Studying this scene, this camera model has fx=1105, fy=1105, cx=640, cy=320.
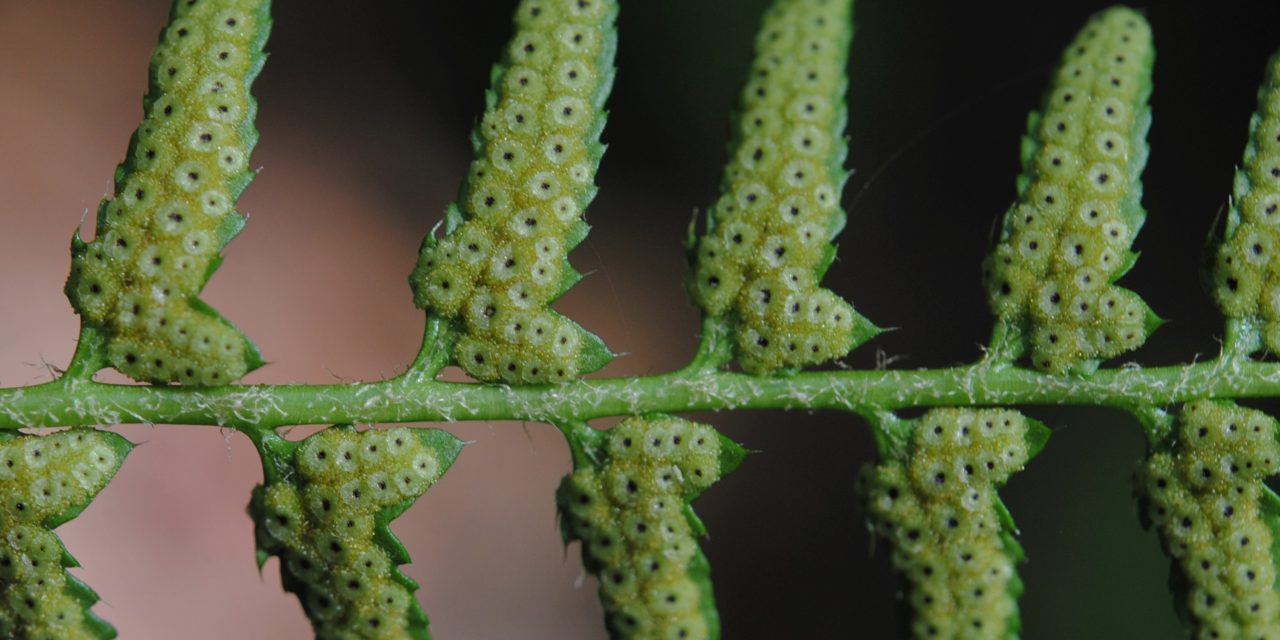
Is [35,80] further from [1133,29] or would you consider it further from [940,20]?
[1133,29]

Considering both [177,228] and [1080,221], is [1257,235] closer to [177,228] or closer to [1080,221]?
[1080,221]

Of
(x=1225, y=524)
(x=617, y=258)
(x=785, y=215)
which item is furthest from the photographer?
(x=617, y=258)

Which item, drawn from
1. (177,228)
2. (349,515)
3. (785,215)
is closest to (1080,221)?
(785,215)

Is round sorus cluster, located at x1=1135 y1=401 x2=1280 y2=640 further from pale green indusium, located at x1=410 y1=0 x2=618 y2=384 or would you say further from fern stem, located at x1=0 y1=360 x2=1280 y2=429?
pale green indusium, located at x1=410 y1=0 x2=618 y2=384

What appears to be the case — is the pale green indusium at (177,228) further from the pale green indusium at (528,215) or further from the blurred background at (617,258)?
the blurred background at (617,258)

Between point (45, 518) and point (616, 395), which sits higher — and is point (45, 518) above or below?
above

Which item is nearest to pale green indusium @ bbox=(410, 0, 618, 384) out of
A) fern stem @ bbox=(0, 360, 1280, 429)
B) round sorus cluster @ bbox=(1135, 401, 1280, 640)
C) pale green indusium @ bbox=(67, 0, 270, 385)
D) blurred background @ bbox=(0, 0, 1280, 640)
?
fern stem @ bbox=(0, 360, 1280, 429)
